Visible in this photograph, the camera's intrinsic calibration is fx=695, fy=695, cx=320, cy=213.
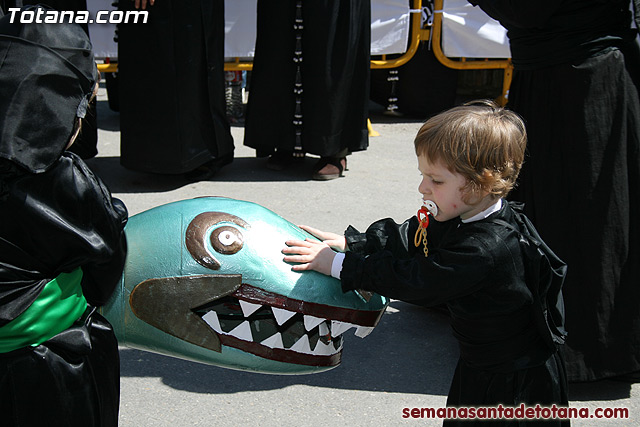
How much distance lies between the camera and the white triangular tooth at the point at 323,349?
6.77 feet

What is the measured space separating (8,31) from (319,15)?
11.9ft

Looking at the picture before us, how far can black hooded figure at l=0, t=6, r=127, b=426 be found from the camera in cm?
152

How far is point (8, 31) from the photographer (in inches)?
63.2

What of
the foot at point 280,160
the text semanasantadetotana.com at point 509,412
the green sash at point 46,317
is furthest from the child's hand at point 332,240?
the foot at point 280,160

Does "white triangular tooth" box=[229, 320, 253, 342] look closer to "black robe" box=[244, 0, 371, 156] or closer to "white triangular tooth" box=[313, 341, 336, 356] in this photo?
"white triangular tooth" box=[313, 341, 336, 356]

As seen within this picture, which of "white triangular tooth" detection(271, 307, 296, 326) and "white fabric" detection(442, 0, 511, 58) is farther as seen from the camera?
"white fabric" detection(442, 0, 511, 58)

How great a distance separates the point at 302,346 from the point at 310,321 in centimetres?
8

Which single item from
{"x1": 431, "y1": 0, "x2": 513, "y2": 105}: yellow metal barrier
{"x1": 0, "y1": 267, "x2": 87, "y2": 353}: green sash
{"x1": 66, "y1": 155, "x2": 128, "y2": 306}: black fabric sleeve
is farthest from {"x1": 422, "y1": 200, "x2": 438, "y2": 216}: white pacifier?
{"x1": 431, "y1": 0, "x2": 513, "y2": 105}: yellow metal barrier

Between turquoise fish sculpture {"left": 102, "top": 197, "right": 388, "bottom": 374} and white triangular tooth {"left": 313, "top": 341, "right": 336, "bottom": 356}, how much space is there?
1cm

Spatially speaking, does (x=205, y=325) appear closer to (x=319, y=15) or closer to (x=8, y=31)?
(x=8, y=31)

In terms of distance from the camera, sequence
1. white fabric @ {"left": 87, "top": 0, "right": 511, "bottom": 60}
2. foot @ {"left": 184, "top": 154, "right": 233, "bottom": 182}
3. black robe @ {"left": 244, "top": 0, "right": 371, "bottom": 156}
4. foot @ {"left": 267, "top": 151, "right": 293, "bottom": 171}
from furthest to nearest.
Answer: white fabric @ {"left": 87, "top": 0, "right": 511, "bottom": 60}, foot @ {"left": 267, "top": 151, "right": 293, "bottom": 171}, foot @ {"left": 184, "top": 154, "right": 233, "bottom": 182}, black robe @ {"left": 244, "top": 0, "right": 371, "bottom": 156}

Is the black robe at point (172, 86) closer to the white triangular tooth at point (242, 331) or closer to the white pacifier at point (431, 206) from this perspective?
the white triangular tooth at point (242, 331)

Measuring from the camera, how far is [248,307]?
1.96m

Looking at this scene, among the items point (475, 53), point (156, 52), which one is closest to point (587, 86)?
point (156, 52)
